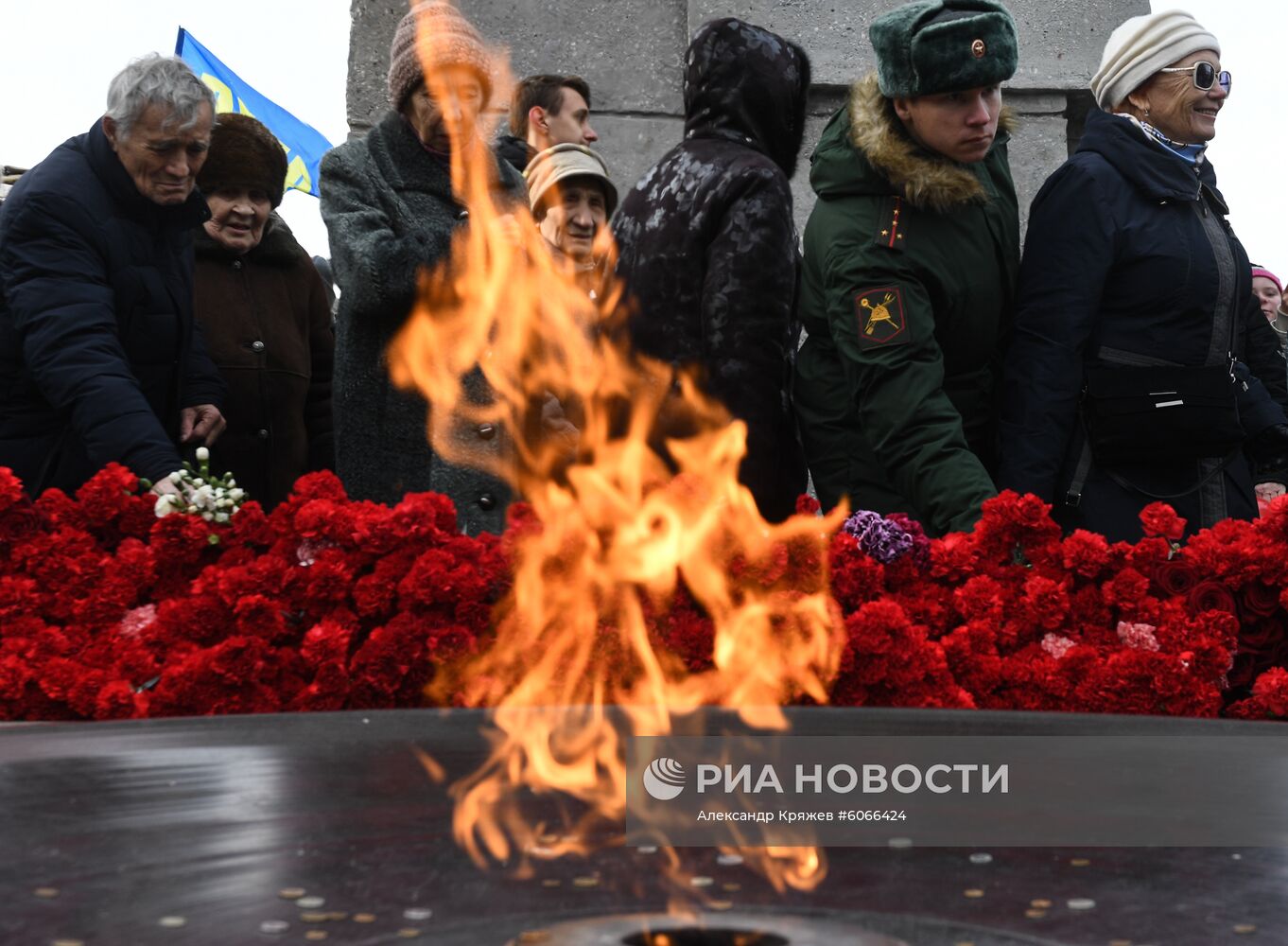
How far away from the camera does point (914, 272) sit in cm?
369

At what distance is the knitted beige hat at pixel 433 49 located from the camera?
4289 mm

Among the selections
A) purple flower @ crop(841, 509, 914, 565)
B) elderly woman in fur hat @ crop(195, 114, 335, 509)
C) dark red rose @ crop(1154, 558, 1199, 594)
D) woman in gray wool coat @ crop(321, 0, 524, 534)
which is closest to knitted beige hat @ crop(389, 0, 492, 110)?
woman in gray wool coat @ crop(321, 0, 524, 534)

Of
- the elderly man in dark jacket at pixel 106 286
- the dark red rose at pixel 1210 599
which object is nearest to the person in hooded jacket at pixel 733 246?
the dark red rose at pixel 1210 599

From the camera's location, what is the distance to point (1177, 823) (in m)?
2.34

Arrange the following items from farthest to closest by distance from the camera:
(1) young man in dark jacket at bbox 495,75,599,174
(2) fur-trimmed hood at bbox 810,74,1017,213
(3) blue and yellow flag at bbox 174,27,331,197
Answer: (3) blue and yellow flag at bbox 174,27,331,197, (1) young man in dark jacket at bbox 495,75,599,174, (2) fur-trimmed hood at bbox 810,74,1017,213

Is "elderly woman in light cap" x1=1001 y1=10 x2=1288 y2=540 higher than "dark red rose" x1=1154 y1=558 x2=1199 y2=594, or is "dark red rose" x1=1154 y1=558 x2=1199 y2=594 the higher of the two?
"elderly woman in light cap" x1=1001 y1=10 x2=1288 y2=540

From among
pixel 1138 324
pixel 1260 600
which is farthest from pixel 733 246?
pixel 1260 600

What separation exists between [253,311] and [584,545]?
5.84 feet

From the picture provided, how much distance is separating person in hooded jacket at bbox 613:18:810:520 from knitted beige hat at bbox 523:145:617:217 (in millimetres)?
712

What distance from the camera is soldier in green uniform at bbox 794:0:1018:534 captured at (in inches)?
141

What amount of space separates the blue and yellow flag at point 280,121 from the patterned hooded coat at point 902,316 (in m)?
6.92

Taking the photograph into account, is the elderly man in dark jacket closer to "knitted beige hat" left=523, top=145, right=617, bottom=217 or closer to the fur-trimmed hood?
"knitted beige hat" left=523, top=145, right=617, bottom=217

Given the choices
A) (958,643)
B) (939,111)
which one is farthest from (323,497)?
(939,111)

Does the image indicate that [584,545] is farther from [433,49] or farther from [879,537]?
[433,49]
